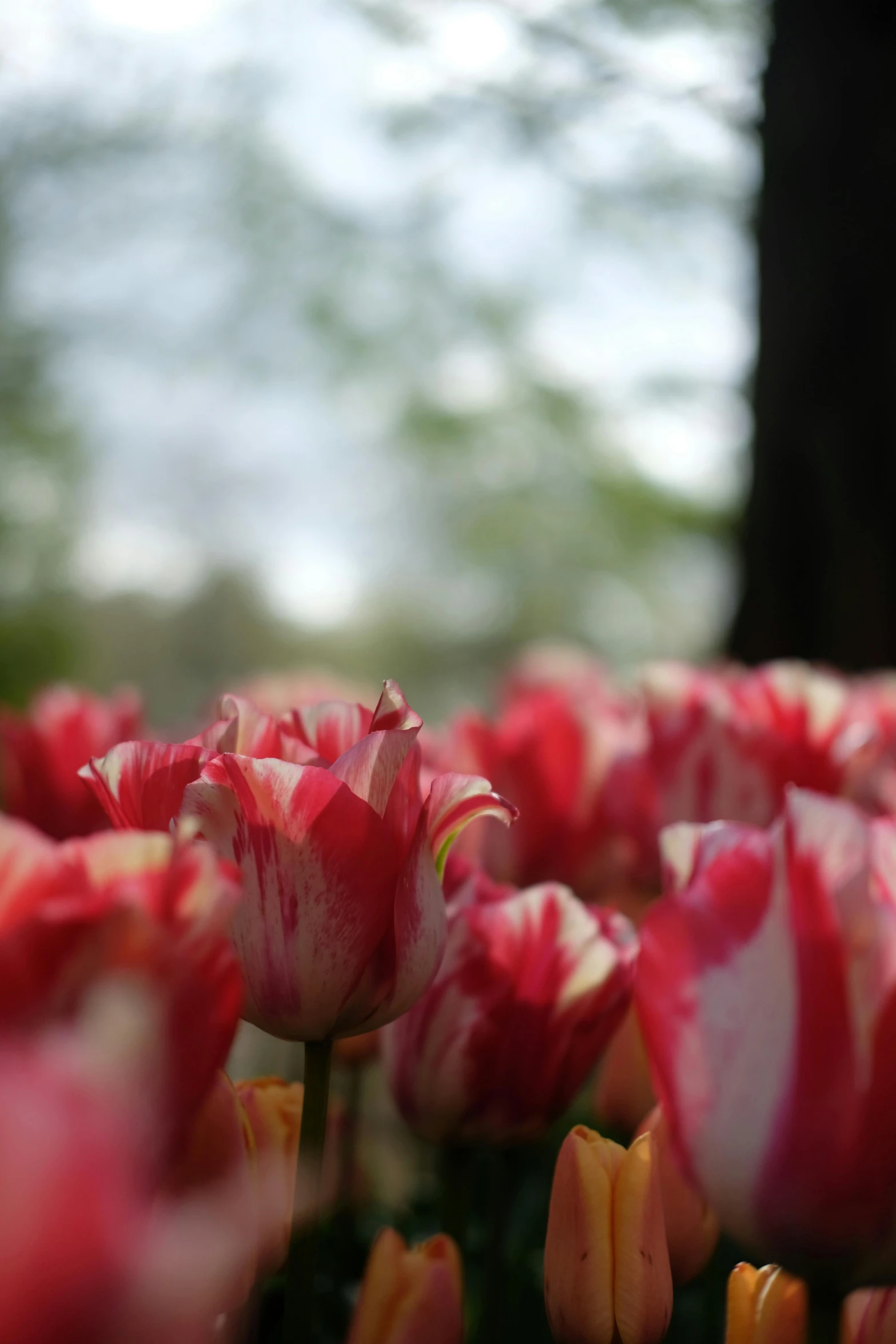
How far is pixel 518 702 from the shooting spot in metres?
0.97

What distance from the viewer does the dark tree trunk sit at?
2.20 metres

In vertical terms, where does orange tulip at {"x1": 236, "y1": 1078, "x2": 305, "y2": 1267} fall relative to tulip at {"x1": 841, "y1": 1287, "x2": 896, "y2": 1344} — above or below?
above

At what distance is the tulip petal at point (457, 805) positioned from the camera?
37 cm

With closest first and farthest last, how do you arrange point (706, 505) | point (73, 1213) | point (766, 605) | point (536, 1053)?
point (73, 1213) < point (536, 1053) < point (766, 605) < point (706, 505)

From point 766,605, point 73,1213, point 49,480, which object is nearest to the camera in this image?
point 73,1213

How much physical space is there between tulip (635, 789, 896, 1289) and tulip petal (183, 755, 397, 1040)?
0.27ft

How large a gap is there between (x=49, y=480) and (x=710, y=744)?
6846mm

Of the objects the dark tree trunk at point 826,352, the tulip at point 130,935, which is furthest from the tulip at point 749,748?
the dark tree trunk at point 826,352

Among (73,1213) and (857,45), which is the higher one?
(857,45)

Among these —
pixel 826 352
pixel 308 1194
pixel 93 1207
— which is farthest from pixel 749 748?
pixel 826 352

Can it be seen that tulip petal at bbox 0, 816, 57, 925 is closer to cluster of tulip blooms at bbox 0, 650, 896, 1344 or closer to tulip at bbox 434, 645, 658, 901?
cluster of tulip blooms at bbox 0, 650, 896, 1344

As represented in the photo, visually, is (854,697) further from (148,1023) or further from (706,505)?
(706,505)

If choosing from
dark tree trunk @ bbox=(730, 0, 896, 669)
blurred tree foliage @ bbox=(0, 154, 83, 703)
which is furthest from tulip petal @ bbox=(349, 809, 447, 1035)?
blurred tree foliage @ bbox=(0, 154, 83, 703)

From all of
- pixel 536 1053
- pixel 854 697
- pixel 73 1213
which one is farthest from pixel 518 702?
pixel 73 1213
